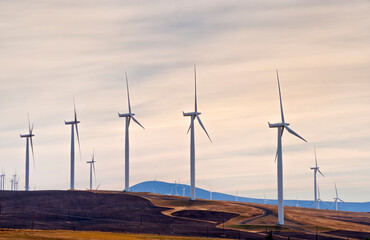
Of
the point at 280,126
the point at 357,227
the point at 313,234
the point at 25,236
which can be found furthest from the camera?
the point at 357,227

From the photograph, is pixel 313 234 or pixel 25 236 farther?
pixel 313 234

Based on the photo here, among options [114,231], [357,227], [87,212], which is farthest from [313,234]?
[87,212]

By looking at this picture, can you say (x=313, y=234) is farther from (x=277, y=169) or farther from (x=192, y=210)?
(x=192, y=210)

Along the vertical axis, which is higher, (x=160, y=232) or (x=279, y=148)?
(x=279, y=148)

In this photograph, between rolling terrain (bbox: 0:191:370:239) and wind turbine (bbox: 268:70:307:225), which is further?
wind turbine (bbox: 268:70:307:225)

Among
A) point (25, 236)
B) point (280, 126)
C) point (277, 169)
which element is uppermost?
point (280, 126)

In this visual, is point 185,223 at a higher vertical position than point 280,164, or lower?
lower

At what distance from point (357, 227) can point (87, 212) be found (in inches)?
2888

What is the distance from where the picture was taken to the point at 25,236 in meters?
122

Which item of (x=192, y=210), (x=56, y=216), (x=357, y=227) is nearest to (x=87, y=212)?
(x=56, y=216)

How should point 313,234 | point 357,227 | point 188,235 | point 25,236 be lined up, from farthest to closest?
1. point 357,227
2. point 313,234
3. point 188,235
4. point 25,236

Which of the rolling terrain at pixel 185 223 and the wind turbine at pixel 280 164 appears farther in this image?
the wind turbine at pixel 280 164

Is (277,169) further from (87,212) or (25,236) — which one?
(25,236)

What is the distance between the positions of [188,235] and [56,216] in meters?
49.0
